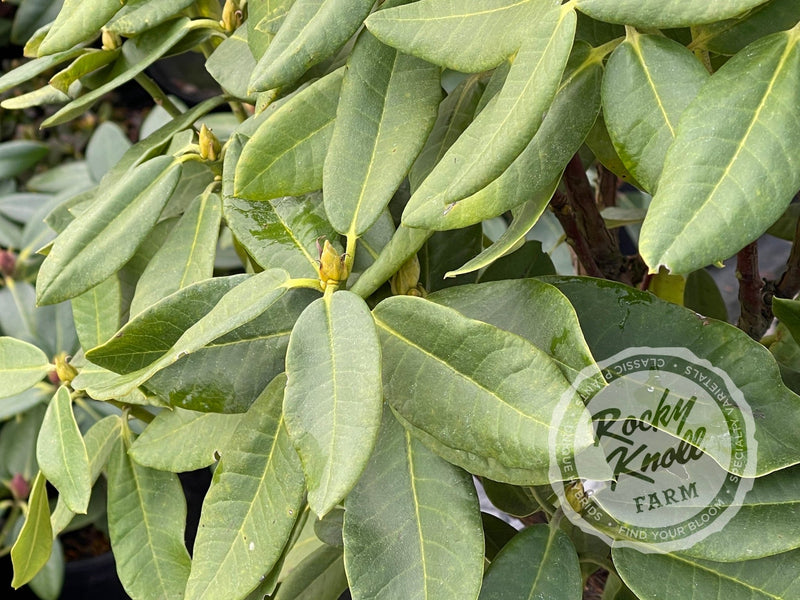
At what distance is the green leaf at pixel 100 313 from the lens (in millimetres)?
687

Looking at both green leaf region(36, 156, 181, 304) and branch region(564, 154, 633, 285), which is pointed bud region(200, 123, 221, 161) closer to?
green leaf region(36, 156, 181, 304)

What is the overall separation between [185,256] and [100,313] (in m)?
0.13

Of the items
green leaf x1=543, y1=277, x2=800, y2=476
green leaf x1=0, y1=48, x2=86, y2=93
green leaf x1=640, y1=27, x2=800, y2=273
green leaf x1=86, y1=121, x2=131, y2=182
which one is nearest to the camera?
green leaf x1=640, y1=27, x2=800, y2=273

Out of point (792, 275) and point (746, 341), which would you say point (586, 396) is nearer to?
point (746, 341)

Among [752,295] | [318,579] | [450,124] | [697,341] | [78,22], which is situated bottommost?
[318,579]

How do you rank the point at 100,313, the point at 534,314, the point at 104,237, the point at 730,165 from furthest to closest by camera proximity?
the point at 100,313
the point at 104,237
the point at 534,314
the point at 730,165

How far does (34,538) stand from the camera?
0.70m

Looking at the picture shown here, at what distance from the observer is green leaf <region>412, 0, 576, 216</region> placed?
0.38 meters

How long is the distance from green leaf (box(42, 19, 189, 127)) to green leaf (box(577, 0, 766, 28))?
0.37 metres

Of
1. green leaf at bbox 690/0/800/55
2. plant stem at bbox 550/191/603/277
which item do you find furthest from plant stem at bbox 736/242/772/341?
green leaf at bbox 690/0/800/55

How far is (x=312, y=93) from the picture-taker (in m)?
0.53

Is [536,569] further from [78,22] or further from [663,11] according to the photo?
[78,22]

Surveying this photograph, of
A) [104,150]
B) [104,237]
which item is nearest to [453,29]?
[104,237]

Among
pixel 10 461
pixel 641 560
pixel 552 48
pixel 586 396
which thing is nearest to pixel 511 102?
pixel 552 48
